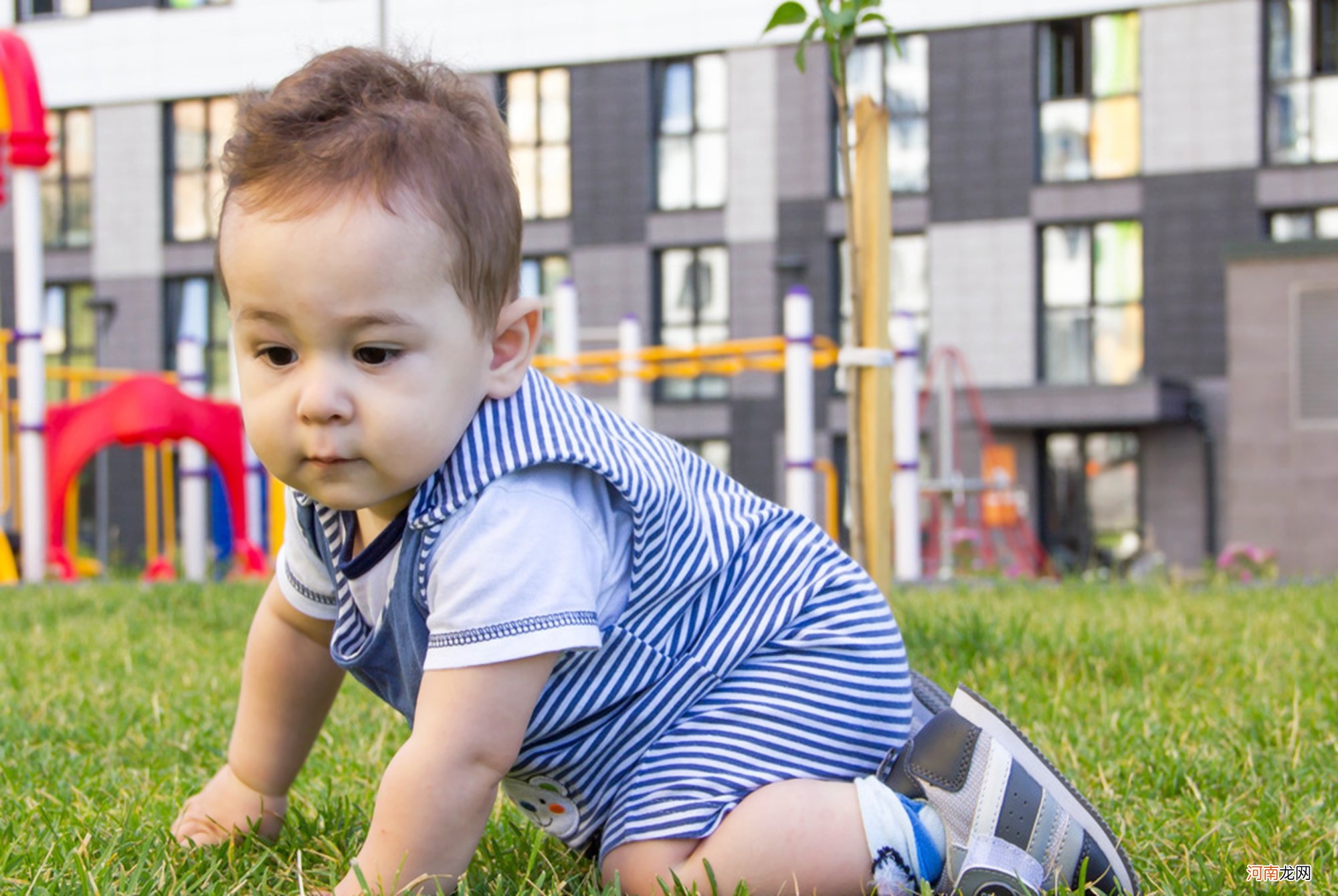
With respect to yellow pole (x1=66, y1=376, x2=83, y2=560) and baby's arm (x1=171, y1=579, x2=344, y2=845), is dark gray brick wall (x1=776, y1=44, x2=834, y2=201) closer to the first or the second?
yellow pole (x1=66, y1=376, x2=83, y2=560)

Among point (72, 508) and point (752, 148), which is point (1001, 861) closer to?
point (72, 508)

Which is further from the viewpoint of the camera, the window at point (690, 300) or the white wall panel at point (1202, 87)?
the window at point (690, 300)

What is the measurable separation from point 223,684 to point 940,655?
1562 millimetres

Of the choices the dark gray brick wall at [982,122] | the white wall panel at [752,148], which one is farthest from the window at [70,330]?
the dark gray brick wall at [982,122]

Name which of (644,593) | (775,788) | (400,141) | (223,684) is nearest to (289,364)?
(400,141)

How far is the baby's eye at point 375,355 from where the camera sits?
1476 mm

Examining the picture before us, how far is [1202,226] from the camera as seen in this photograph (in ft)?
52.2

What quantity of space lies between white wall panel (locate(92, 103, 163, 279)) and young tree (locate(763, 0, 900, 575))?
17.4 m

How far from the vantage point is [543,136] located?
18266 millimetres

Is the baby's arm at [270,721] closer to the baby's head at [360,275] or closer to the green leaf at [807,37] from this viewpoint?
the baby's head at [360,275]

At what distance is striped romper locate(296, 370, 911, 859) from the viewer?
1.61 m

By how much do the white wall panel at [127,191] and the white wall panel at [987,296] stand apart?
32.6 ft

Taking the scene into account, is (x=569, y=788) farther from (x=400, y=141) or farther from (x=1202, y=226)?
(x=1202, y=226)

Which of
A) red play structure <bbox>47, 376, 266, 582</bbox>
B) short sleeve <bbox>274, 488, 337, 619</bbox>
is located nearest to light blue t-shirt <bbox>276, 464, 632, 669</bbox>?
short sleeve <bbox>274, 488, 337, 619</bbox>
